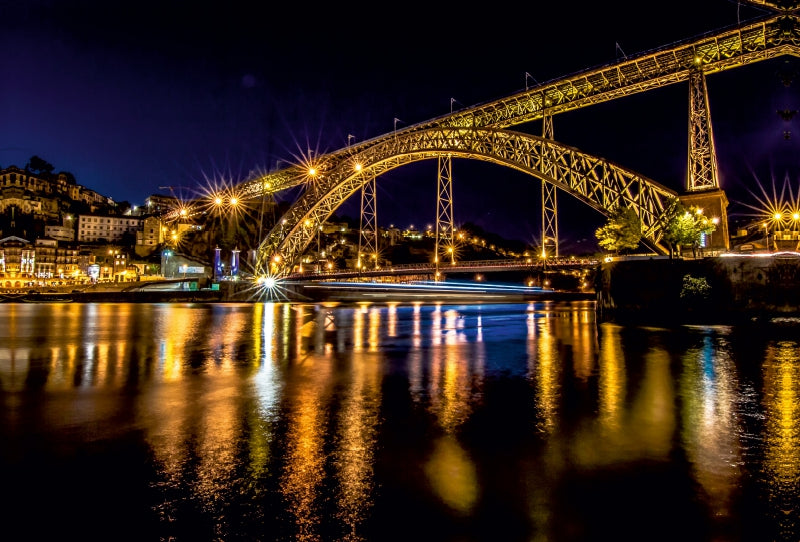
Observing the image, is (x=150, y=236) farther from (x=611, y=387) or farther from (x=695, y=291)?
(x=611, y=387)

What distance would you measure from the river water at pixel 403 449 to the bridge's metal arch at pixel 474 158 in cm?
1788

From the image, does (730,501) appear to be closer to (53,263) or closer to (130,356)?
(130,356)

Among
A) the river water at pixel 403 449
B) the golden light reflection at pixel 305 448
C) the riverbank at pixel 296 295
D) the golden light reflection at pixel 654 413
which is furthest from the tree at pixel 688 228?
the riverbank at pixel 296 295

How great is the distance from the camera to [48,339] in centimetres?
1323

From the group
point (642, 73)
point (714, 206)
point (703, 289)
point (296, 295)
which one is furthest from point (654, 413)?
point (296, 295)

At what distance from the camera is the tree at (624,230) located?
23250 millimetres

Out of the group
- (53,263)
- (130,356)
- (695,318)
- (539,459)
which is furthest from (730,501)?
(53,263)

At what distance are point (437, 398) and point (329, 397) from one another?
134cm

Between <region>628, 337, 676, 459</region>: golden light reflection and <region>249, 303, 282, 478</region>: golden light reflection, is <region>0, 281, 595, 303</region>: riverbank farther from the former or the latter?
<region>628, 337, 676, 459</region>: golden light reflection

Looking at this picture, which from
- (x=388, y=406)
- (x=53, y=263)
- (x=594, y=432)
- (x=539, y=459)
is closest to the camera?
(x=539, y=459)

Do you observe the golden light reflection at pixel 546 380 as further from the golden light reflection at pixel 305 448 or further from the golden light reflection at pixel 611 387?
the golden light reflection at pixel 305 448

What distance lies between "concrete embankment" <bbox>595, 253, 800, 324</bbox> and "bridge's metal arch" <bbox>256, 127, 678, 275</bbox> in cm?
795

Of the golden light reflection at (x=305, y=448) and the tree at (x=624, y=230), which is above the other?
the tree at (x=624, y=230)

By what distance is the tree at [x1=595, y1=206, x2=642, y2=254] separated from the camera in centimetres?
2325
